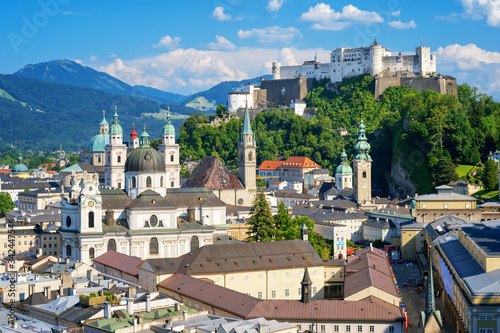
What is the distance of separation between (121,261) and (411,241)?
3102 cm

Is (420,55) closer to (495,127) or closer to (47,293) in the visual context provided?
(495,127)

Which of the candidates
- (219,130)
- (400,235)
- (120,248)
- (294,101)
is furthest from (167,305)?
(294,101)

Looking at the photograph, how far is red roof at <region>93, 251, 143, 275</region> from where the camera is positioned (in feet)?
183

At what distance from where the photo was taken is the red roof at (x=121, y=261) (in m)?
55.9

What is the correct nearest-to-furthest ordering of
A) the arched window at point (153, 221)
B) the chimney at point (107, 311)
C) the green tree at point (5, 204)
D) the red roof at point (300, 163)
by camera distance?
the chimney at point (107, 311), the arched window at point (153, 221), the green tree at point (5, 204), the red roof at point (300, 163)

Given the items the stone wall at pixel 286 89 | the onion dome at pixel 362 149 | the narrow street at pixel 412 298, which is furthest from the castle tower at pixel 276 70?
the narrow street at pixel 412 298

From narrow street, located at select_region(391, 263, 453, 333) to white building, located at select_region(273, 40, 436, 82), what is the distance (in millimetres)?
64472

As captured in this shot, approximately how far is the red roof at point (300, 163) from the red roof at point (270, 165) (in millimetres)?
1295

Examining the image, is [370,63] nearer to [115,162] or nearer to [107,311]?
[115,162]

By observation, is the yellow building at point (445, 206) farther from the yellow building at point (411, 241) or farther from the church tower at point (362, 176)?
the church tower at point (362, 176)

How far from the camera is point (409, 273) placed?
69.8 meters

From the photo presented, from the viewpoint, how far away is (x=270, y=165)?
132m

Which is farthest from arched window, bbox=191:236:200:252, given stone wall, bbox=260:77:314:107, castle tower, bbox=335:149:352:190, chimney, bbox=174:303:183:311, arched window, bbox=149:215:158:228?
stone wall, bbox=260:77:314:107

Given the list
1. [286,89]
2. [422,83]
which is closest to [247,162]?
[422,83]
